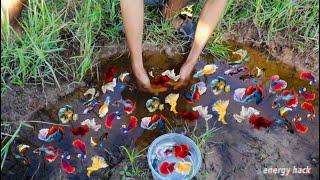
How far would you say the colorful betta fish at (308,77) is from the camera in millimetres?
2701

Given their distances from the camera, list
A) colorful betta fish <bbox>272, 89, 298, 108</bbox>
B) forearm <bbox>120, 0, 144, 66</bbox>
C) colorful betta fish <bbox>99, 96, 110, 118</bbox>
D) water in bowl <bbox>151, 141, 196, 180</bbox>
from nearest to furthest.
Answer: forearm <bbox>120, 0, 144, 66</bbox>
water in bowl <bbox>151, 141, 196, 180</bbox>
colorful betta fish <bbox>99, 96, 110, 118</bbox>
colorful betta fish <bbox>272, 89, 298, 108</bbox>

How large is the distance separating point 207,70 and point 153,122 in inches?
18.7

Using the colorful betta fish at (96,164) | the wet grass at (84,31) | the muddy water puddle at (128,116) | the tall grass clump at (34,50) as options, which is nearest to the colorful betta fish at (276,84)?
the muddy water puddle at (128,116)

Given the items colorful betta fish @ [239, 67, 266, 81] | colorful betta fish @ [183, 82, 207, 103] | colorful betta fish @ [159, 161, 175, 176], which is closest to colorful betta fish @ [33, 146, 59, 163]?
colorful betta fish @ [159, 161, 175, 176]

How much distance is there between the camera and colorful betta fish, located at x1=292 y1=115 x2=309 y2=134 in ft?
8.18

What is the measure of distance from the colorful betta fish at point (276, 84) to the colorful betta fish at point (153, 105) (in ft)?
2.09

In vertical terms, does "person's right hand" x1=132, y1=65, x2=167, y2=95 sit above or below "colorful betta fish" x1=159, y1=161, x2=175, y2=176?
above

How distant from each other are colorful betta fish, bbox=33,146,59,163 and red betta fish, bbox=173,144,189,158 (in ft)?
1.96

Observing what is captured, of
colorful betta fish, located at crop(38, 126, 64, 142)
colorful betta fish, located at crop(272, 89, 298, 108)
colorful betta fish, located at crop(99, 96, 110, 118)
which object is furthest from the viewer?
colorful betta fish, located at crop(272, 89, 298, 108)

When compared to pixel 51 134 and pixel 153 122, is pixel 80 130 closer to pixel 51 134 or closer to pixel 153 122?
pixel 51 134

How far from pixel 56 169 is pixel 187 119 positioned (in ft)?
2.38

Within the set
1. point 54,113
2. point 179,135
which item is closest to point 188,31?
point 179,135

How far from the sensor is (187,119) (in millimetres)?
2500

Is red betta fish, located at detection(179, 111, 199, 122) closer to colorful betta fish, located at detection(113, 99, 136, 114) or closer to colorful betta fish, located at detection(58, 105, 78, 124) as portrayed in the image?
colorful betta fish, located at detection(113, 99, 136, 114)
